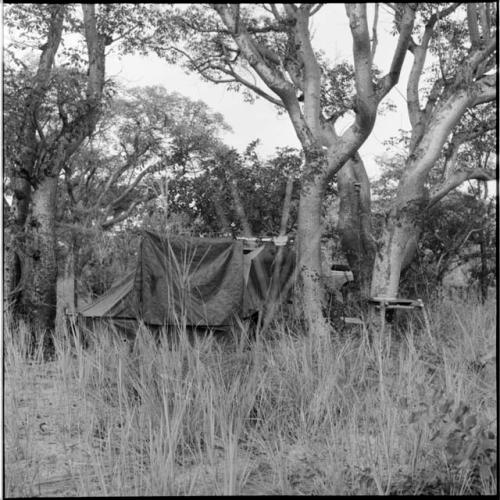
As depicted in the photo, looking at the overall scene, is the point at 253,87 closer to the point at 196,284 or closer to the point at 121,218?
the point at 196,284

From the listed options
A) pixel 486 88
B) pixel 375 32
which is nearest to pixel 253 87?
pixel 375 32

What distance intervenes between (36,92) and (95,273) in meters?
→ 5.63

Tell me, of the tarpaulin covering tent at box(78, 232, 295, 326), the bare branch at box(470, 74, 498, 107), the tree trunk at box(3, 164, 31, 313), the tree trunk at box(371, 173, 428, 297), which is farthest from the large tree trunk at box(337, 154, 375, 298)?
the tree trunk at box(3, 164, 31, 313)

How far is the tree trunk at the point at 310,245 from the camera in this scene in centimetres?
813

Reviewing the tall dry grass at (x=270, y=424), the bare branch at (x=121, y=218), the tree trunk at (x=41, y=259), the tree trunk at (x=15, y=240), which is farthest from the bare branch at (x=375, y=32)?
the bare branch at (x=121, y=218)

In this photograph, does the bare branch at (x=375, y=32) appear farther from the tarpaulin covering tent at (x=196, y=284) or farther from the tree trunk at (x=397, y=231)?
the tarpaulin covering tent at (x=196, y=284)

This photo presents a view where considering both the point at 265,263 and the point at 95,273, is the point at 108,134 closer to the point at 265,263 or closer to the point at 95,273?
the point at 95,273

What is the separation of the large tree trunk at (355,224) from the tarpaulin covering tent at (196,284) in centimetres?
194

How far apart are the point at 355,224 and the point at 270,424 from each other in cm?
616

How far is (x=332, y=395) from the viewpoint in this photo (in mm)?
4074

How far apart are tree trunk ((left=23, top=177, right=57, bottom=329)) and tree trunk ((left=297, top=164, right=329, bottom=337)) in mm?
3096

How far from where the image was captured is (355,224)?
9.95 metres

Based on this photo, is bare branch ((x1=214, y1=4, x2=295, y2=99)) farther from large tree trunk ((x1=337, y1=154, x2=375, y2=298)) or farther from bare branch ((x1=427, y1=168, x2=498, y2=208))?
large tree trunk ((x1=337, y1=154, x2=375, y2=298))

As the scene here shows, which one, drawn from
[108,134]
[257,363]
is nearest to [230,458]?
[257,363]
